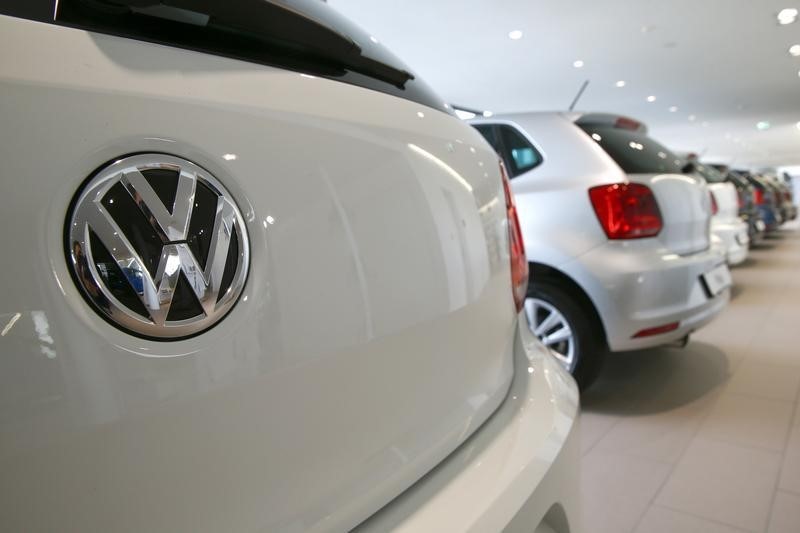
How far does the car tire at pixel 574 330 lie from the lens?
220 cm

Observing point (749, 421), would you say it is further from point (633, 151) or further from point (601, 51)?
point (601, 51)

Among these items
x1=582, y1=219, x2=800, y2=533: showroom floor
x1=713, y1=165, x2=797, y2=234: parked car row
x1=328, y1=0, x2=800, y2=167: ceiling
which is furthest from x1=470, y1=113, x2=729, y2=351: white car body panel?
x1=713, y1=165, x2=797, y2=234: parked car row

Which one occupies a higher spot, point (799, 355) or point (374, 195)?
point (374, 195)

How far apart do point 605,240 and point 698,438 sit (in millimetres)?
863

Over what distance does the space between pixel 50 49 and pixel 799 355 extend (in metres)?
3.76

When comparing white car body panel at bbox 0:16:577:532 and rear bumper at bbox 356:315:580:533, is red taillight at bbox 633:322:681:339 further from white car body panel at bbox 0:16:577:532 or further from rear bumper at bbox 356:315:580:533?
white car body panel at bbox 0:16:577:532

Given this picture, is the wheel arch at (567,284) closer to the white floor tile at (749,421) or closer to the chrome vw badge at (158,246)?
the white floor tile at (749,421)

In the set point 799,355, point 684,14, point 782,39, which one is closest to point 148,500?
point 799,355

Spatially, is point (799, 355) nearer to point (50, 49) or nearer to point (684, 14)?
point (50, 49)

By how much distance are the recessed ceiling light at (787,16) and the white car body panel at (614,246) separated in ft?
20.9

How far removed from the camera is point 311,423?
1.45ft

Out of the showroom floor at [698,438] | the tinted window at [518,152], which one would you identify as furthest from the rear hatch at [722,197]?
the tinted window at [518,152]

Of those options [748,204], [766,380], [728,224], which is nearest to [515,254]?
Result: [766,380]

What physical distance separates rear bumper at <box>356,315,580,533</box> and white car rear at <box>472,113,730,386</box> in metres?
1.36
